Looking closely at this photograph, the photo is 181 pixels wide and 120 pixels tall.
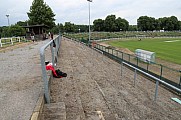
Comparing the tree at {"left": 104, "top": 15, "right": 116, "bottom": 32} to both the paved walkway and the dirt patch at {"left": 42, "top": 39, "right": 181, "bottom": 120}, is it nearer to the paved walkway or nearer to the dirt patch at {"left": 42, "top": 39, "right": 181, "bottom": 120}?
the dirt patch at {"left": 42, "top": 39, "right": 181, "bottom": 120}

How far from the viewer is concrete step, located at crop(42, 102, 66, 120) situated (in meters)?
4.37

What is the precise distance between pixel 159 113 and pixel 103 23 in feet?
435

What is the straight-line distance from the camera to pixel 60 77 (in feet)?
26.1

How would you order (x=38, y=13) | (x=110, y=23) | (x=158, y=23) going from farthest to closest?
1. (x=158, y=23)
2. (x=110, y=23)
3. (x=38, y=13)

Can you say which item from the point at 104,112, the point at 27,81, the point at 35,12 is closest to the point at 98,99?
the point at 104,112

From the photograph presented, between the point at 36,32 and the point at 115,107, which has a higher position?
the point at 36,32

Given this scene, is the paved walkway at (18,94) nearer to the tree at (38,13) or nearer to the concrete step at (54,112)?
the concrete step at (54,112)

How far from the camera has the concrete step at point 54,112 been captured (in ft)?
14.3

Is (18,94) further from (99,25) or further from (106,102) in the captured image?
(99,25)

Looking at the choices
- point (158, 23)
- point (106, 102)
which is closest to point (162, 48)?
point (106, 102)

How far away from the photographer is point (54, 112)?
4574mm

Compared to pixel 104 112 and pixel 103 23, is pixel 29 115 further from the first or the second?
pixel 103 23

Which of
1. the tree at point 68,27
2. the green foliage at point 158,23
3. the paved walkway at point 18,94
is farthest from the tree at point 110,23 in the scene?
the paved walkway at point 18,94

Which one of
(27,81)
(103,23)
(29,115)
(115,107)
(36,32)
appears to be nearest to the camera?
(29,115)
